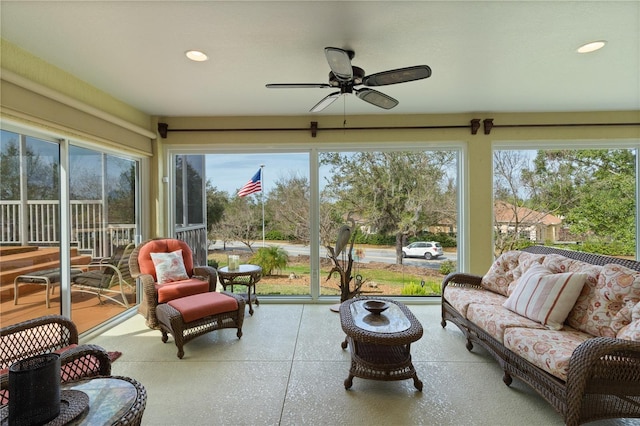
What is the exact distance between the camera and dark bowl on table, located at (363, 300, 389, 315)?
242cm

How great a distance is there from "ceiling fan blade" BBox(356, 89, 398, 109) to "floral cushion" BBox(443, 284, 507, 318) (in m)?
2.05

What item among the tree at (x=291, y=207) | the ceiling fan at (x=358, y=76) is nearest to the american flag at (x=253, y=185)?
the tree at (x=291, y=207)

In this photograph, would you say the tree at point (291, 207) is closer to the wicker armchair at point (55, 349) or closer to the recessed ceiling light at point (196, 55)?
the recessed ceiling light at point (196, 55)

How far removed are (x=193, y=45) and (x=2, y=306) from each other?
8.83ft

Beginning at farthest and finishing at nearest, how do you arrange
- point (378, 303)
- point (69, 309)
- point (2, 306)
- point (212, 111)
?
point (212, 111)
point (69, 309)
point (378, 303)
point (2, 306)

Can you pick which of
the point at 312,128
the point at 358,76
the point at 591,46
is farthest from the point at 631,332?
the point at 312,128

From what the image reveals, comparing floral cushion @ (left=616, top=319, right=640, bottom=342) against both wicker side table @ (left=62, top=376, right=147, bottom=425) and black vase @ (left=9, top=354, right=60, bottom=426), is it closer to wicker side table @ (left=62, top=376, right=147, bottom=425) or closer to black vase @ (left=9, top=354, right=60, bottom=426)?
wicker side table @ (left=62, top=376, right=147, bottom=425)

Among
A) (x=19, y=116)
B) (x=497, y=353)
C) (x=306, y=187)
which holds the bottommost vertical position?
(x=497, y=353)

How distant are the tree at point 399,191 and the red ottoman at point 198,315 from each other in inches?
80.7

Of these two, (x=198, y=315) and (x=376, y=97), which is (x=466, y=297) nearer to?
(x=376, y=97)

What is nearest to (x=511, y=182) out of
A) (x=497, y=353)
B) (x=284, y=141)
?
(x=497, y=353)

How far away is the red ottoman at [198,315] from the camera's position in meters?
2.60

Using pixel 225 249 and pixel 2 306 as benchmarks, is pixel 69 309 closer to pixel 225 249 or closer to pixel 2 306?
pixel 2 306

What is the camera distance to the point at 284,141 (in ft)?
13.3
